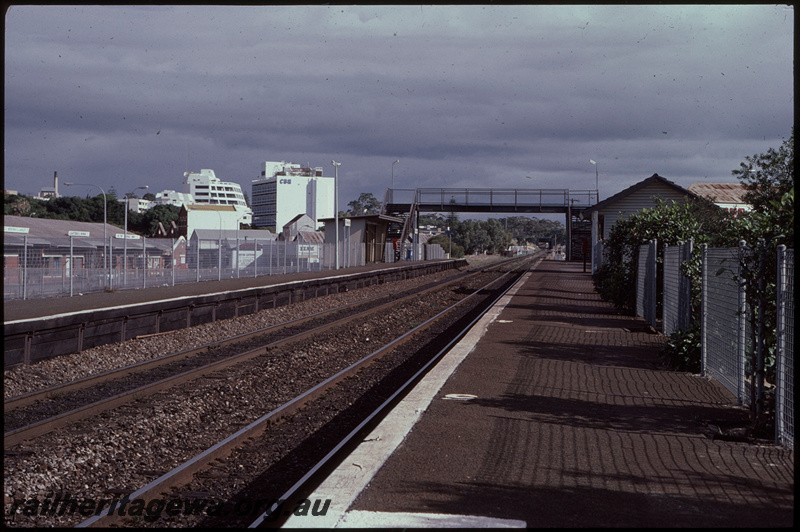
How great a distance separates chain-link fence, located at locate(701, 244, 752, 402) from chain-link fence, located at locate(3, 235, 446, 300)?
14.9m

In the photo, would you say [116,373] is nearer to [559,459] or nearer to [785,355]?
[559,459]

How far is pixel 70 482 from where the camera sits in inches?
239

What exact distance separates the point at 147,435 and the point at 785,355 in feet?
19.6

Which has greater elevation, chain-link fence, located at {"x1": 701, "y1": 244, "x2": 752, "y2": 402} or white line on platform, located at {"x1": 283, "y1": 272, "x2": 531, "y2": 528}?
chain-link fence, located at {"x1": 701, "y1": 244, "x2": 752, "y2": 402}

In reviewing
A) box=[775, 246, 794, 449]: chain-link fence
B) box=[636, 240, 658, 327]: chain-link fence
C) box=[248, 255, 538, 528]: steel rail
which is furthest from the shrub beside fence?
box=[248, 255, 538, 528]: steel rail

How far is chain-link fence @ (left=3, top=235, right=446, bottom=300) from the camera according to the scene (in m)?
20.2

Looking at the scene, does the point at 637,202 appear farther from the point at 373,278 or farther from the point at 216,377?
the point at 216,377

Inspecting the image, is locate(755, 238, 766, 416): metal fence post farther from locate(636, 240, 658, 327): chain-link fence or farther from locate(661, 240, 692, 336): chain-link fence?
locate(636, 240, 658, 327): chain-link fence

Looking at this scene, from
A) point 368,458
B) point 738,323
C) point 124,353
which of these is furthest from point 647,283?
point 368,458

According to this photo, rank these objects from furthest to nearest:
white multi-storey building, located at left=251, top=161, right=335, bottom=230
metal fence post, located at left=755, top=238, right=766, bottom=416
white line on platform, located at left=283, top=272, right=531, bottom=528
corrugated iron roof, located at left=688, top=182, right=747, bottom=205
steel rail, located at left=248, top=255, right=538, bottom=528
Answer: white multi-storey building, located at left=251, top=161, right=335, bottom=230
corrugated iron roof, located at left=688, top=182, right=747, bottom=205
metal fence post, located at left=755, top=238, right=766, bottom=416
steel rail, located at left=248, top=255, right=538, bottom=528
white line on platform, located at left=283, top=272, right=531, bottom=528

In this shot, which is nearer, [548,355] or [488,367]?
[488,367]

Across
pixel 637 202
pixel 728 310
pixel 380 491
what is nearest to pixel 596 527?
pixel 380 491

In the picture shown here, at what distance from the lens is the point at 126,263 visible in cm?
2530

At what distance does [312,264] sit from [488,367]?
114 ft
